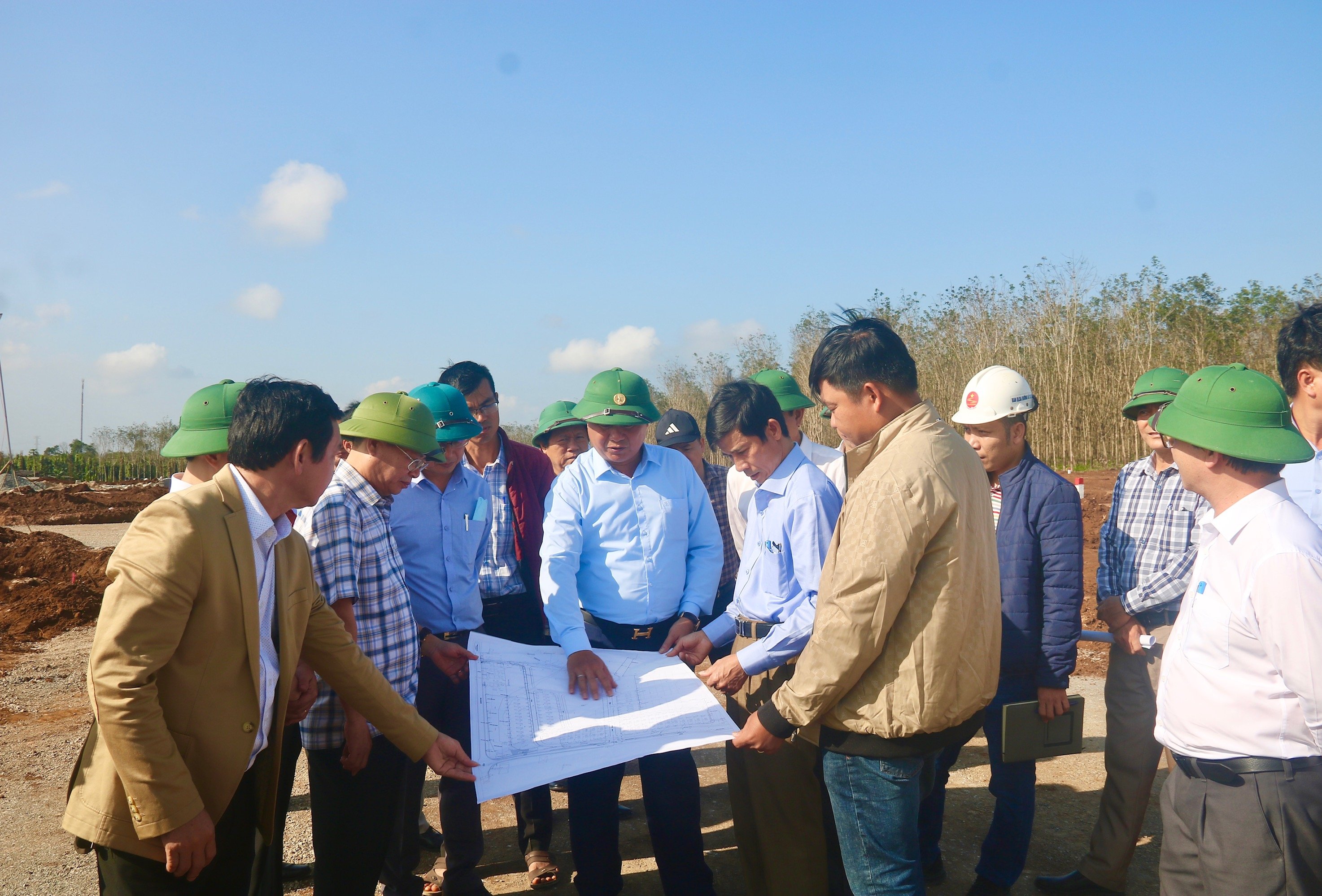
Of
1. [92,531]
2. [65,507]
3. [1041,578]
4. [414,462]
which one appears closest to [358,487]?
[414,462]

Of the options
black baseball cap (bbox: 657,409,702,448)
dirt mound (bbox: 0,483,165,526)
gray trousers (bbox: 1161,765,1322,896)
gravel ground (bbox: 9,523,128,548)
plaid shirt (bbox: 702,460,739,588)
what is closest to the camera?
gray trousers (bbox: 1161,765,1322,896)

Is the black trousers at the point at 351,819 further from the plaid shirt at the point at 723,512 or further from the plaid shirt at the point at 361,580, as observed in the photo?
the plaid shirt at the point at 723,512

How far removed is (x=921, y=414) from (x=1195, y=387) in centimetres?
72

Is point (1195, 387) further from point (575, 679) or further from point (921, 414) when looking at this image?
point (575, 679)

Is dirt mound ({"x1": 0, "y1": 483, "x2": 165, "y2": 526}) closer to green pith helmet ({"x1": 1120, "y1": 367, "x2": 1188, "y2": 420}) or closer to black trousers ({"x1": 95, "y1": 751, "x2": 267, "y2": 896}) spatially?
black trousers ({"x1": 95, "y1": 751, "x2": 267, "y2": 896})

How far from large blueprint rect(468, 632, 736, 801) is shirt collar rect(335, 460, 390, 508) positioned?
2.18 feet

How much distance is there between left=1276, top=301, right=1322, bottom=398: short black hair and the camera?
255 cm

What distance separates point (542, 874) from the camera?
337cm

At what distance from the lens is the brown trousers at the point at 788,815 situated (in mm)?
2635

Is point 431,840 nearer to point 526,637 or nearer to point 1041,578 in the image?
point 526,637

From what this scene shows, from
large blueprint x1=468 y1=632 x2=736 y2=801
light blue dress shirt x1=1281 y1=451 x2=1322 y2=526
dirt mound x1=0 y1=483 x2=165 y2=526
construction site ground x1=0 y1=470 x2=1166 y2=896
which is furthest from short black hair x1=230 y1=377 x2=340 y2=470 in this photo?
dirt mound x1=0 y1=483 x2=165 y2=526

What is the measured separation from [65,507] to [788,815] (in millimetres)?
23870

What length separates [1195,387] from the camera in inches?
82.2

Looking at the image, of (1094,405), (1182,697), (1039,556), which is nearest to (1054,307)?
(1094,405)
